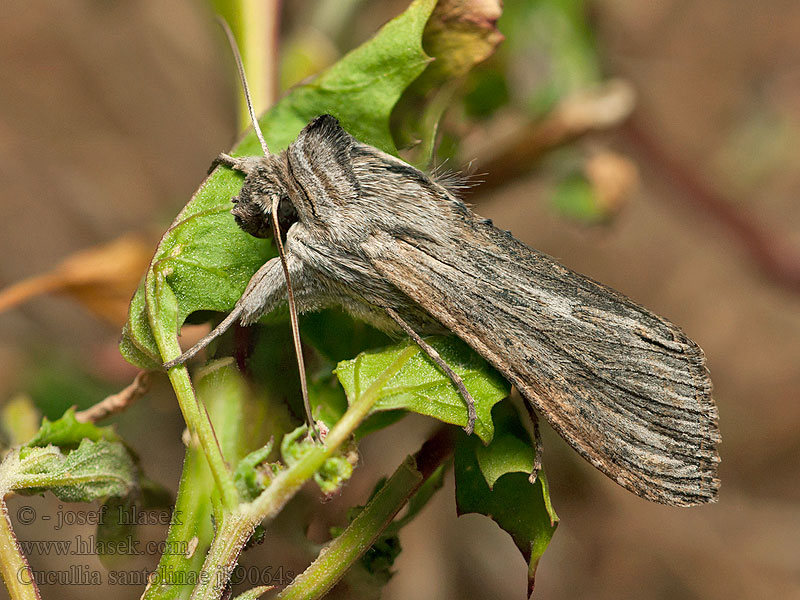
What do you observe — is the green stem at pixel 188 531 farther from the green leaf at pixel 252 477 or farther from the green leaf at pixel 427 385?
the green leaf at pixel 427 385

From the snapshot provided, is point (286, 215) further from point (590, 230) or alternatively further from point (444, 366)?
point (590, 230)

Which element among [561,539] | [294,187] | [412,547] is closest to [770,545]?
[561,539]

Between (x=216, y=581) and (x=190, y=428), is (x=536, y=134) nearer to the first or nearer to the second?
(x=190, y=428)

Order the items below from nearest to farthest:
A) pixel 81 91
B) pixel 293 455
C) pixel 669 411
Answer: pixel 293 455, pixel 669 411, pixel 81 91

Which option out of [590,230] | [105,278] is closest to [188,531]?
[105,278]

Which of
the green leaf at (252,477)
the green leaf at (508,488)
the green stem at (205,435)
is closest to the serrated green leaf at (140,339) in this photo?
the green stem at (205,435)

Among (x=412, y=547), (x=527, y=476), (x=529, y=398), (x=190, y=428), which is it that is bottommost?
(x=412, y=547)
